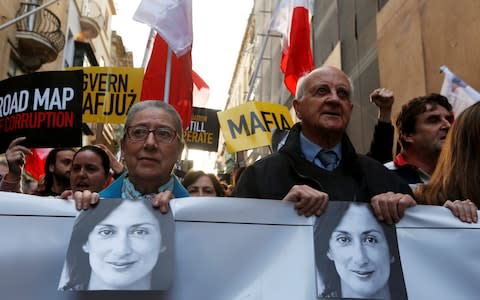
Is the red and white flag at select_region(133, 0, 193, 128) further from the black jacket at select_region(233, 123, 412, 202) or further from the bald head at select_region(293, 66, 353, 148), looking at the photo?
the black jacket at select_region(233, 123, 412, 202)

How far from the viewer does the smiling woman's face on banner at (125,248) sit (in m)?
1.40

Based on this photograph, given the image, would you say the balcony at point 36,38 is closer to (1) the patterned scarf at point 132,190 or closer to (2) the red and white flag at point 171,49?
(2) the red and white flag at point 171,49

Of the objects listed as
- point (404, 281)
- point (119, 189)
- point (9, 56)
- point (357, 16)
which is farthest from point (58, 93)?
point (9, 56)

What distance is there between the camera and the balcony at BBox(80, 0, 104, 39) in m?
21.7

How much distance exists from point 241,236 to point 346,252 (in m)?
0.35

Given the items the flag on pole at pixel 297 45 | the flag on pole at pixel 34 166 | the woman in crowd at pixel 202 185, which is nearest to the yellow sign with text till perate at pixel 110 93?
the flag on pole at pixel 34 166

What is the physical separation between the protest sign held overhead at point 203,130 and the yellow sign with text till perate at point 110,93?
197cm

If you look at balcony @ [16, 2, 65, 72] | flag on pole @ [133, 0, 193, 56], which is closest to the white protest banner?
flag on pole @ [133, 0, 193, 56]

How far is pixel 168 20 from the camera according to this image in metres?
4.46

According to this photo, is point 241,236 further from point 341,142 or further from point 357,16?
point 357,16

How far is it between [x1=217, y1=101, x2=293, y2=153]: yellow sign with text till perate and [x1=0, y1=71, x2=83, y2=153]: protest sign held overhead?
8.18ft

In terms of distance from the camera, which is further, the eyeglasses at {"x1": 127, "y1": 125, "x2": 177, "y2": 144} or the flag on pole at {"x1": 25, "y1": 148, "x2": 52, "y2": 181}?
the flag on pole at {"x1": 25, "y1": 148, "x2": 52, "y2": 181}

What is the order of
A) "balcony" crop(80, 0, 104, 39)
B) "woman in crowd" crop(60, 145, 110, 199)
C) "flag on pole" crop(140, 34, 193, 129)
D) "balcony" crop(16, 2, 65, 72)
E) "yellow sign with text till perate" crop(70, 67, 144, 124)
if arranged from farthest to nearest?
"balcony" crop(80, 0, 104, 39)
"balcony" crop(16, 2, 65, 72)
"yellow sign with text till perate" crop(70, 67, 144, 124)
"flag on pole" crop(140, 34, 193, 129)
"woman in crowd" crop(60, 145, 110, 199)

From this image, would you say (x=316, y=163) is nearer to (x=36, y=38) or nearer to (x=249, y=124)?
(x=249, y=124)
